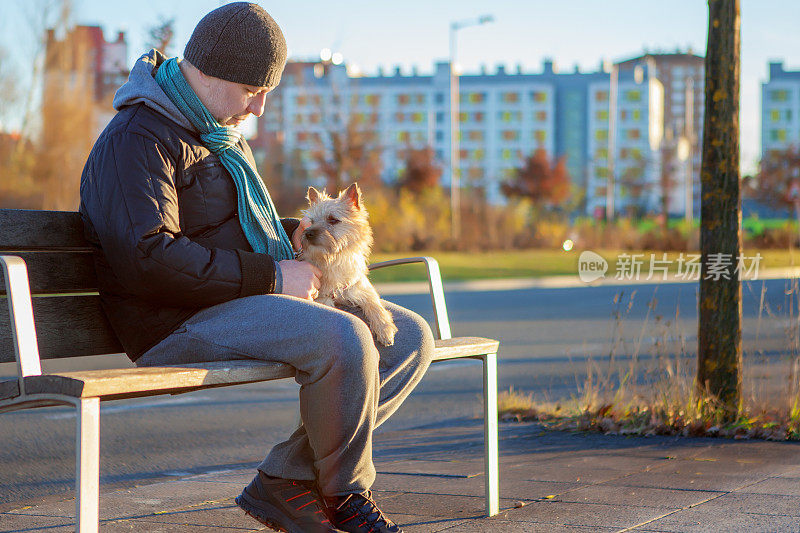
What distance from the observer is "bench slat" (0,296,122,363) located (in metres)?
3.48

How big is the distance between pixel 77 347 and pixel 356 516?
1140 mm

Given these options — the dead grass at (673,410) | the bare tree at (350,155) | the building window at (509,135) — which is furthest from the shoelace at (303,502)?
the building window at (509,135)

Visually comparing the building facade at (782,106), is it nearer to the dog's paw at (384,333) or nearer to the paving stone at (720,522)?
the paving stone at (720,522)

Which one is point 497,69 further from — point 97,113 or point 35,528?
point 35,528

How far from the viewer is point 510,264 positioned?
32.2 metres

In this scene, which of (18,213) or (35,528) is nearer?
(18,213)

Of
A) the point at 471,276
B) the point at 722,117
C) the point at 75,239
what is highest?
the point at 722,117

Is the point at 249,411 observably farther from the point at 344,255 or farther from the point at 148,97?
the point at 148,97

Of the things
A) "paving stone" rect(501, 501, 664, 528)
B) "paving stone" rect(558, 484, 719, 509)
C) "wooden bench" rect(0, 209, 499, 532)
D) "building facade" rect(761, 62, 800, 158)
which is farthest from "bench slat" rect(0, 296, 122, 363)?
"building facade" rect(761, 62, 800, 158)

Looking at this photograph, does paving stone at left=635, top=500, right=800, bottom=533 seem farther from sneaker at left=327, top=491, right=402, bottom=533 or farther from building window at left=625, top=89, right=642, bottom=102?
building window at left=625, top=89, right=642, bottom=102

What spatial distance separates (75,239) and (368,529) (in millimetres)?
1390

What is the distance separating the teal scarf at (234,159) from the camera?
3428 mm

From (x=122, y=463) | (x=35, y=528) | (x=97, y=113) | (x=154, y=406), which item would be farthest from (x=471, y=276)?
(x=35, y=528)

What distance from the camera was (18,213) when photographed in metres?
3.42
